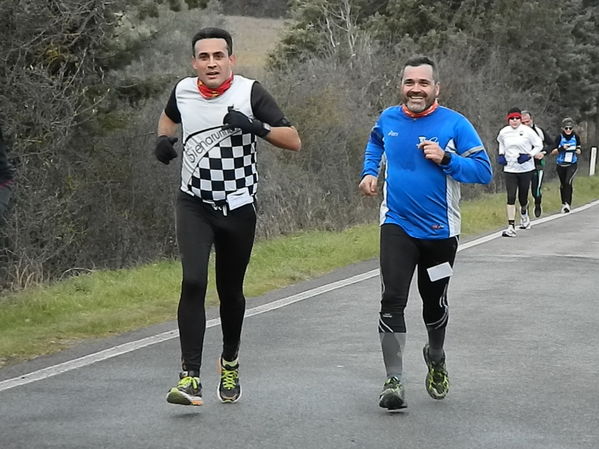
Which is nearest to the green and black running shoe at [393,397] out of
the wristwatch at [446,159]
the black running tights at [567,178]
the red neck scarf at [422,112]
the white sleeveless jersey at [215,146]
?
the wristwatch at [446,159]

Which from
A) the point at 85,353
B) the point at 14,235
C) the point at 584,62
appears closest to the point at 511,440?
the point at 85,353

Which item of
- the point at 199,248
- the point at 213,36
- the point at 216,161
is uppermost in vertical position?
the point at 213,36

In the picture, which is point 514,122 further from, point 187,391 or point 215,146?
point 187,391

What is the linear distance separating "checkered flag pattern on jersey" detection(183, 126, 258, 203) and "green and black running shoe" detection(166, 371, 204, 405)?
0.97 meters

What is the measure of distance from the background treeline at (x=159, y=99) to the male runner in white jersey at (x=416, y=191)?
23.7 ft

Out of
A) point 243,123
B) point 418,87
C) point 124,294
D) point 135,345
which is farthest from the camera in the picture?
point 124,294

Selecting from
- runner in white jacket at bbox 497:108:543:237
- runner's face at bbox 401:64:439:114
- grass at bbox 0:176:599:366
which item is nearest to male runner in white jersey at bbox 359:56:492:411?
runner's face at bbox 401:64:439:114

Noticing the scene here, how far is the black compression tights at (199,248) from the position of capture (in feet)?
21.7

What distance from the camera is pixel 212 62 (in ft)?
21.6

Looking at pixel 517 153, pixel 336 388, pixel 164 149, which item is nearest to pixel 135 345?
pixel 336 388

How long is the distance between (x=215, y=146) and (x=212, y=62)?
0.46 metres

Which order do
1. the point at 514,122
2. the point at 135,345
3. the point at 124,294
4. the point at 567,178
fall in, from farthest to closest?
1. the point at 567,178
2. the point at 514,122
3. the point at 124,294
4. the point at 135,345

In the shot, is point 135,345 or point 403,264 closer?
point 403,264

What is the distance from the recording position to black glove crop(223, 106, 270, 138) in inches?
253
